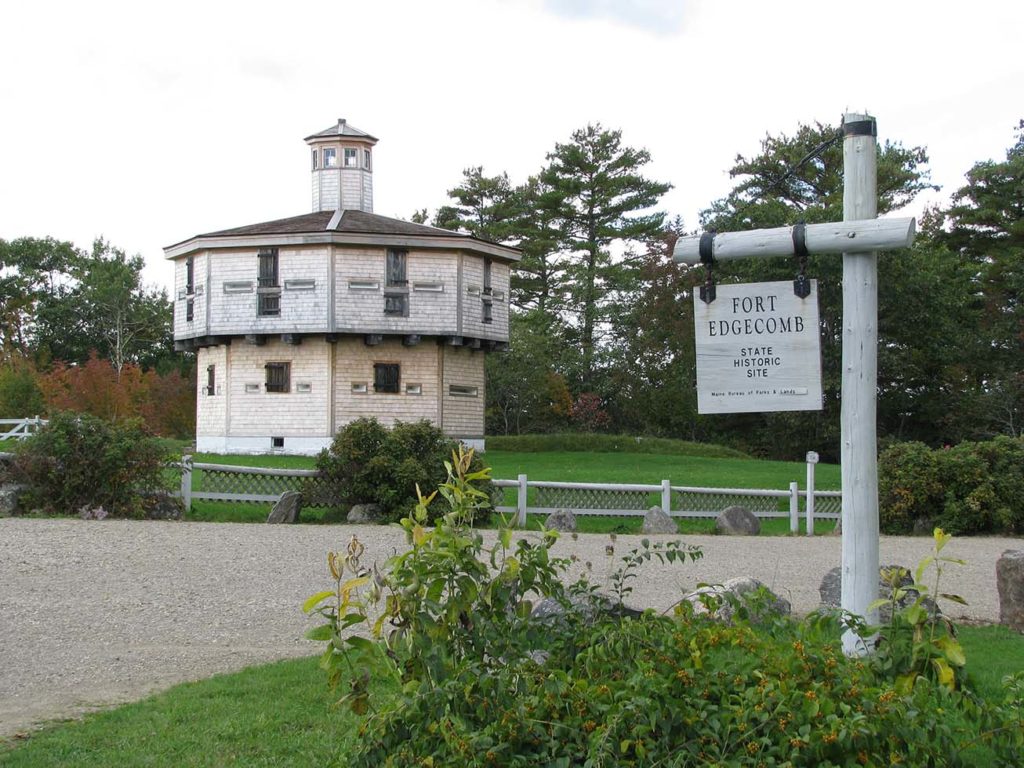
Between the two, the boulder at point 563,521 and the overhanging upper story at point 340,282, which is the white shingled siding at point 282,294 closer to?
the overhanging upper story at point 340,282

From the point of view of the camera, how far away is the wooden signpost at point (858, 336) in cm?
524

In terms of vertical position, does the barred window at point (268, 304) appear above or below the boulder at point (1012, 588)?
above

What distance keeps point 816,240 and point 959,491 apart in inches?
673

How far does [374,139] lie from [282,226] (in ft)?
18.1

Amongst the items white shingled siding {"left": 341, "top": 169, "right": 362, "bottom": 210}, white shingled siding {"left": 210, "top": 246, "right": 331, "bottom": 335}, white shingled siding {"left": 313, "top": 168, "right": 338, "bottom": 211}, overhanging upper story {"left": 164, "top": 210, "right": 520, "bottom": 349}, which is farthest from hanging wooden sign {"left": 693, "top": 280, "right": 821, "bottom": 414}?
white shingled siding {"left": 313, "top": 168, "right": 338, "bottom": 211}

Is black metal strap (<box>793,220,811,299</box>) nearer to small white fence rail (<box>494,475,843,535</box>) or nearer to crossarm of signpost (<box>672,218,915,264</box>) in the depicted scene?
crossarm of signpost (<box>672,218,915,264</box>)

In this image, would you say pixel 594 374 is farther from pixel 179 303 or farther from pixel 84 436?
pixel 84 436

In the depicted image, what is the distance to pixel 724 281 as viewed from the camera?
39969mm

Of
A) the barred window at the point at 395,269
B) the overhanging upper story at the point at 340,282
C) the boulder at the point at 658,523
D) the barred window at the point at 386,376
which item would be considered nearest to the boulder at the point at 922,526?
the boulder at the point at 658,523

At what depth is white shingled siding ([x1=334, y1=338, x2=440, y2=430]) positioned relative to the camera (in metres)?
36.1

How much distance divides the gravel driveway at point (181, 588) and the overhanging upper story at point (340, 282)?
699 inches

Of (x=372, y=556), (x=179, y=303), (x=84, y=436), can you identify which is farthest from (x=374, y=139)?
(x=372, y=556)

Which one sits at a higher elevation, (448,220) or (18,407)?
(448,220)

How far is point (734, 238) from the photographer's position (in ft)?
18.1
